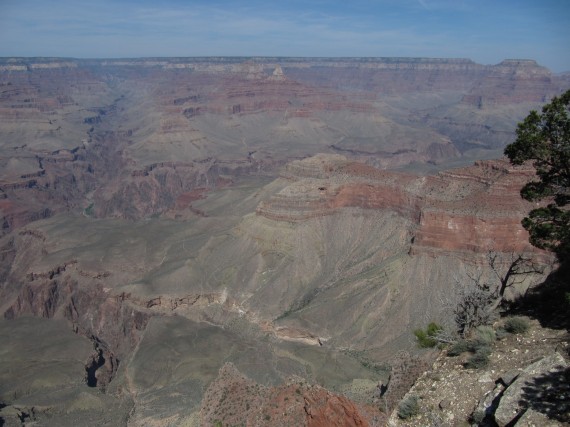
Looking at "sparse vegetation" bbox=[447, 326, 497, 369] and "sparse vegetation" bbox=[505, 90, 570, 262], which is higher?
"sparse vegetation" bbox=[505, 90, 570, 262]

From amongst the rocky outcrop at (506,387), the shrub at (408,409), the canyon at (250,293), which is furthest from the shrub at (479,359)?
the canyon at (250,293)

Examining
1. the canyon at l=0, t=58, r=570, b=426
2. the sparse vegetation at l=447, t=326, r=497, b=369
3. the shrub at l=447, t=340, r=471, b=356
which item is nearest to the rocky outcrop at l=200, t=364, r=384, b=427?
the canyon at l=0, t=58, r=570, b=426

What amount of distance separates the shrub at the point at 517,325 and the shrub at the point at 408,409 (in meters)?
5.30

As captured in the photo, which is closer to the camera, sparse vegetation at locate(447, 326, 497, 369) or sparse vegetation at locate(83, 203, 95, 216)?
sparse vegetation at locate(447, 326, 497, 369)

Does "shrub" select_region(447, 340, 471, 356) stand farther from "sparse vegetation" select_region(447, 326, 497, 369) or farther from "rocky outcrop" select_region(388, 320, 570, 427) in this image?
"rocky outcrop" select_region(388, 320, 570, 427)

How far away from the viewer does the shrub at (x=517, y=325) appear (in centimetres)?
2031

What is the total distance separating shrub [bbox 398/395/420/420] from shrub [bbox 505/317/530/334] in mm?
5299

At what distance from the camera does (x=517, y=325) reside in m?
20.3

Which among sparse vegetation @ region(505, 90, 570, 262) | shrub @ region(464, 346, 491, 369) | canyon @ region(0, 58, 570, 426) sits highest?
sparse vegetation @ region(505, 90, 570, 262)

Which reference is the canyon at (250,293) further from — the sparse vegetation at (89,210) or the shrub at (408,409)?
the sparse vegetation at (89,210)

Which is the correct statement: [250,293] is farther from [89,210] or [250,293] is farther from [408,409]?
[89,210]

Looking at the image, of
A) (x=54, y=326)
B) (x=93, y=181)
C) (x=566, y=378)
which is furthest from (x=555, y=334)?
(x=93, y=181)

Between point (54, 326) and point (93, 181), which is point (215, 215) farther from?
point (93, 181)

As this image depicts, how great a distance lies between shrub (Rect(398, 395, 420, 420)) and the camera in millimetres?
18203
